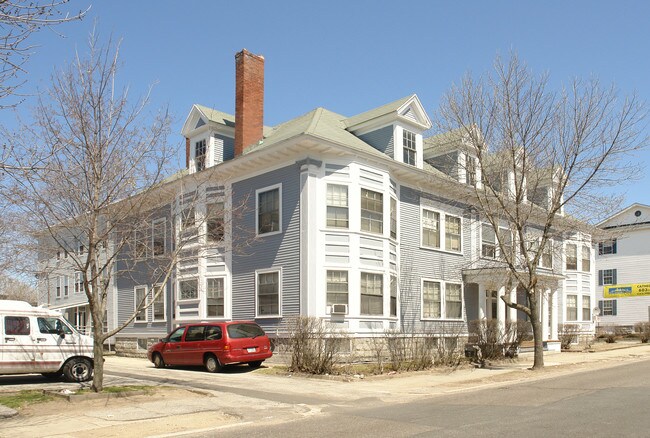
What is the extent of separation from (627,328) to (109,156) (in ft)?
154

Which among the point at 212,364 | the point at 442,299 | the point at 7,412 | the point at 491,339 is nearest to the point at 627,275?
the point at 442,299

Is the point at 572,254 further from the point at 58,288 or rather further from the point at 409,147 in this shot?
the point at 58,288

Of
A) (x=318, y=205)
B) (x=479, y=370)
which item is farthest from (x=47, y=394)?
(x=479, y=370)

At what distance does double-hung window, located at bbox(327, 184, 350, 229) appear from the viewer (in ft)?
76.5

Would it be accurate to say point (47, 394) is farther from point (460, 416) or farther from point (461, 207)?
point (461, 207)

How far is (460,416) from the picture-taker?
11.0 metres

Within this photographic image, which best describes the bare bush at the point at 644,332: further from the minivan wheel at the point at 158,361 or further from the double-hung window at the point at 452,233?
the minivan wheel at the point at 158,361

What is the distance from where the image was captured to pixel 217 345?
67.1 ft

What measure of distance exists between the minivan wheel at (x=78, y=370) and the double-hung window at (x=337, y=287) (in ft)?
28.8

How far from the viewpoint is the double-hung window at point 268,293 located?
23.7 m

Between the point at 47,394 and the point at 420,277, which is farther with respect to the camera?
the point at 420,277

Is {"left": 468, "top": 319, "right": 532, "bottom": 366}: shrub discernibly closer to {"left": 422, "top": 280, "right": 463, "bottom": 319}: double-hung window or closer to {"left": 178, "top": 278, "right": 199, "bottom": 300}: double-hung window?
{"left": 422, "top": 280, "right": 463, "bottom": 319}: double-hung window

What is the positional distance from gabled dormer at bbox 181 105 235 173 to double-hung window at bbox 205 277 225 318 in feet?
16.1

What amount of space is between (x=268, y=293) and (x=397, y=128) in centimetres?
874
